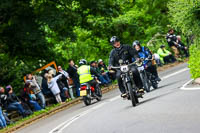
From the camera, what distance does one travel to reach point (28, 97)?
22531 millimetres

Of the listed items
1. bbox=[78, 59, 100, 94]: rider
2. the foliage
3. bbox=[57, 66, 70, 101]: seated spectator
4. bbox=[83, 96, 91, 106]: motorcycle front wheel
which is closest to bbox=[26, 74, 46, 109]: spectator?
bbox=[57, 66, 70, 101]: seated spectator

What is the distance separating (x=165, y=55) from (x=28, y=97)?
13515mm

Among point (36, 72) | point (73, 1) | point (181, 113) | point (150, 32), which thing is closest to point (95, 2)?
point (73, 1)

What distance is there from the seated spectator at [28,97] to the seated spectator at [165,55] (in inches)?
510

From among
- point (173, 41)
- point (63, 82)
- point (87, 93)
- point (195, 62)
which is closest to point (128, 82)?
point (195, 62)

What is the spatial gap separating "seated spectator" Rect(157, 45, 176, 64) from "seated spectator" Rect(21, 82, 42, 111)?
13.0 metres

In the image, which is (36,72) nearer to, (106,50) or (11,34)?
(11,34)

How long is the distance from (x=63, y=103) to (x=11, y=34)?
609 centimetres

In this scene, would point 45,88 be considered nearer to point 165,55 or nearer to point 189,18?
point 189,18

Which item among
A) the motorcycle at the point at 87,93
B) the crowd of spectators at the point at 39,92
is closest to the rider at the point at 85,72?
the motorcycle at the point at 87,93

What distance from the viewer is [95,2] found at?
92.4ft

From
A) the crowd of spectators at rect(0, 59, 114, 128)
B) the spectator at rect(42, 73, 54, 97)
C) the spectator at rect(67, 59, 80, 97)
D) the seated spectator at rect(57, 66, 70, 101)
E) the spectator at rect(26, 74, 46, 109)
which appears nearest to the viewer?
the crowd of spectators at rect(0, 59, 114, 128)

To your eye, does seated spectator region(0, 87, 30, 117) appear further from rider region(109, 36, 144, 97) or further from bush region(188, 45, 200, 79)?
bush region(188, 45, 200, 79)

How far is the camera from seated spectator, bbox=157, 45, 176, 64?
109 feet
